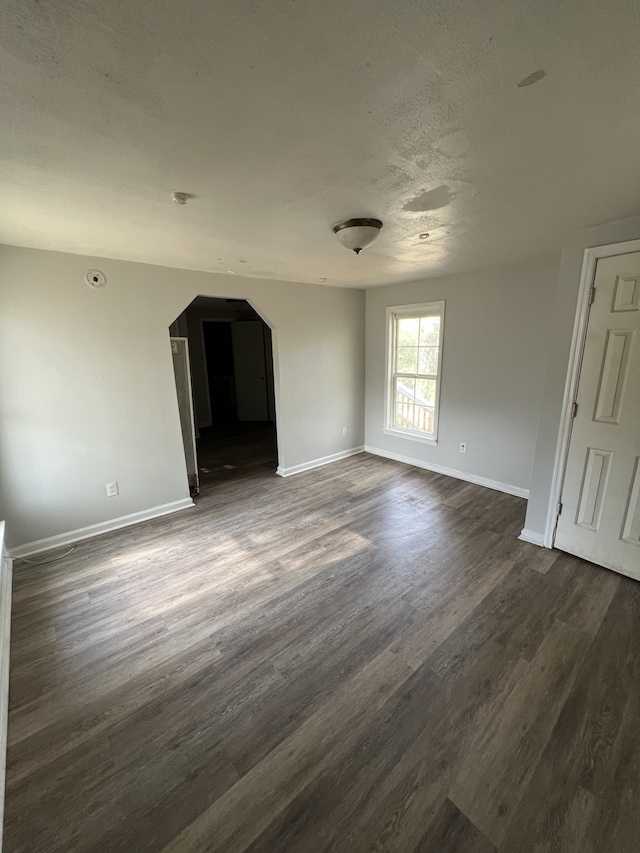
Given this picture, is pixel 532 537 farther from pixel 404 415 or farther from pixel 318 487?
pixel 404 415

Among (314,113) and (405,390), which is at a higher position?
(314,113)

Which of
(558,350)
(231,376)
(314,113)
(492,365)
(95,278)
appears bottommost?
(231,376)

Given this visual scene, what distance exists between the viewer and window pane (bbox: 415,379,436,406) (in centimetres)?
418

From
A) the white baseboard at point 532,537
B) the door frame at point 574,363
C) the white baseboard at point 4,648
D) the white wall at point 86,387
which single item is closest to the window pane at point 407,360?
the white wall at point 86,387

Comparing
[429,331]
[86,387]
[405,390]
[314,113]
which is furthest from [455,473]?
[86,387]

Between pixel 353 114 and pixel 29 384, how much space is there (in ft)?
9.22

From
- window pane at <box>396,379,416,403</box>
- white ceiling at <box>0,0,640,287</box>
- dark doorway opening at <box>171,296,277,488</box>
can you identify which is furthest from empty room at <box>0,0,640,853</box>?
dark doorway opening at <box>171,296,277,488</box>

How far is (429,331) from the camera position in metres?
4.12

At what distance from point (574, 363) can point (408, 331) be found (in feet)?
7.33

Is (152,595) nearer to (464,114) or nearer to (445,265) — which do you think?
(464,114)

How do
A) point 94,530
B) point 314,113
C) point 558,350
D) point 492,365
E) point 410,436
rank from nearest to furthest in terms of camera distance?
1. point 314,113
2. point 558,350
3. point 94,530
4. point 492,365
5. point 410,436

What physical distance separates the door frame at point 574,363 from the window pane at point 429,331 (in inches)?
69.0

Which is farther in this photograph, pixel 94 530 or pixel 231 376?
pixel 231 376

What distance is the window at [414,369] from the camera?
407cm
